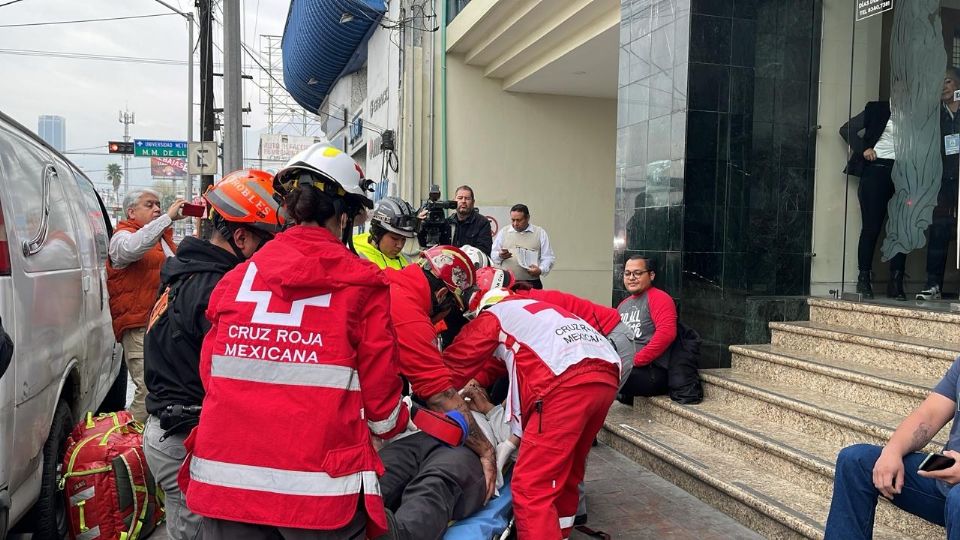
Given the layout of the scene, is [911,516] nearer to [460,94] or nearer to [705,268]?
[705,268]

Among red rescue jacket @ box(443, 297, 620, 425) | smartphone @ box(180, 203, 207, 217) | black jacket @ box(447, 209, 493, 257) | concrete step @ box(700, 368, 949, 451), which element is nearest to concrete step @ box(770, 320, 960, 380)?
concrete step @ box(700, 368, 949, 451)

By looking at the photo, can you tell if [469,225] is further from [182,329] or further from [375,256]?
[182,329]

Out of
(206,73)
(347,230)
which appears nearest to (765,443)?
(347,230)

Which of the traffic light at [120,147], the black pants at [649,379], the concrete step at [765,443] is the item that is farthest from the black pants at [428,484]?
the traffic light at [120,147]

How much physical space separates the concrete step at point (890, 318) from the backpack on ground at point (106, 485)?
4736mm

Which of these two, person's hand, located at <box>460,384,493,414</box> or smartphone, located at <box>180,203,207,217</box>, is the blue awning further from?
person's hand, located at <box>460,384,493,414</box>

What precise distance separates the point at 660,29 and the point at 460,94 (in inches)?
236

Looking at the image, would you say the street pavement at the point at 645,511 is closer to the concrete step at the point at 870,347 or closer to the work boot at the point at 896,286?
the concrete step at the point at 870,347

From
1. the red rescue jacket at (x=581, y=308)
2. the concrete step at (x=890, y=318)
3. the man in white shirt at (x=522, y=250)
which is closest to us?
the red rescue jacket at (x=581, y=308)

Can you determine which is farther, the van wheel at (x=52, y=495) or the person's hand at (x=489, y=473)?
the van wheel at (x=52, y=495)

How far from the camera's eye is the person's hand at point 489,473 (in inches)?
116

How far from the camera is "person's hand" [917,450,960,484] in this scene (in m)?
2.49

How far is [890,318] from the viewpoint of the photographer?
4.63 meters

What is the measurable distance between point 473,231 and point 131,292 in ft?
11.3
